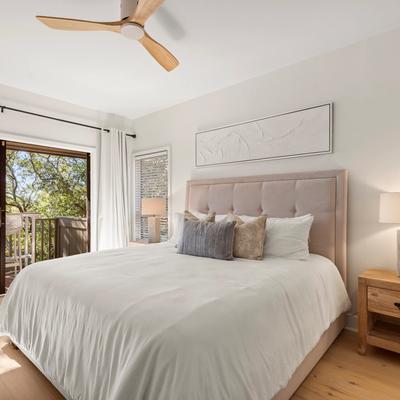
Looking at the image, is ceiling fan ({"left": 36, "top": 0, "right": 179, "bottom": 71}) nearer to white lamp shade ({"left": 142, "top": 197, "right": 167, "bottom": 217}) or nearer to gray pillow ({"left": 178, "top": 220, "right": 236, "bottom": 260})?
gray pillow ({"left": 178, "top": 220, "right": 236, "bottom": 260})

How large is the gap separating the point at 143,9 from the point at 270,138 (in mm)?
1764

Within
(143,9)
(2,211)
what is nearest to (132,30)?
(143,9)

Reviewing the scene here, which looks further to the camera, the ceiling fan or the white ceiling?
the white ceiling

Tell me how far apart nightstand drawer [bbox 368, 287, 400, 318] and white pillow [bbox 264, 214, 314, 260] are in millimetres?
517

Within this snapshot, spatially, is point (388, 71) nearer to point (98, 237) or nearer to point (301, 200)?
point (301, 200)

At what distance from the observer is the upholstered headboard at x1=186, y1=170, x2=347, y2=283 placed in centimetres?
242

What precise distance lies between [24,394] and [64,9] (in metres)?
2.64

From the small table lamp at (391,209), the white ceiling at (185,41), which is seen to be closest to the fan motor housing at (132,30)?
the white ceiling at (185,41)

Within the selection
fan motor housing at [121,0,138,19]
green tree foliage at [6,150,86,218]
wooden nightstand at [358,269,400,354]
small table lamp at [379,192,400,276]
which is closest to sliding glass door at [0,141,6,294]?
green tree foliage at [6,150,86,218]

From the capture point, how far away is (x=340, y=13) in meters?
2.08

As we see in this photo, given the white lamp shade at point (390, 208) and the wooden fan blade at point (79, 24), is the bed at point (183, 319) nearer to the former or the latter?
the white lamp shade at point (390, 208)

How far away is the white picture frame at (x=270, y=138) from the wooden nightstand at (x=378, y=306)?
3.89 ft

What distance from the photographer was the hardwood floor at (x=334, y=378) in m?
1.64

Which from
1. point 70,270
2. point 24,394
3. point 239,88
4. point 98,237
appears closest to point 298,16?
point 239,88
